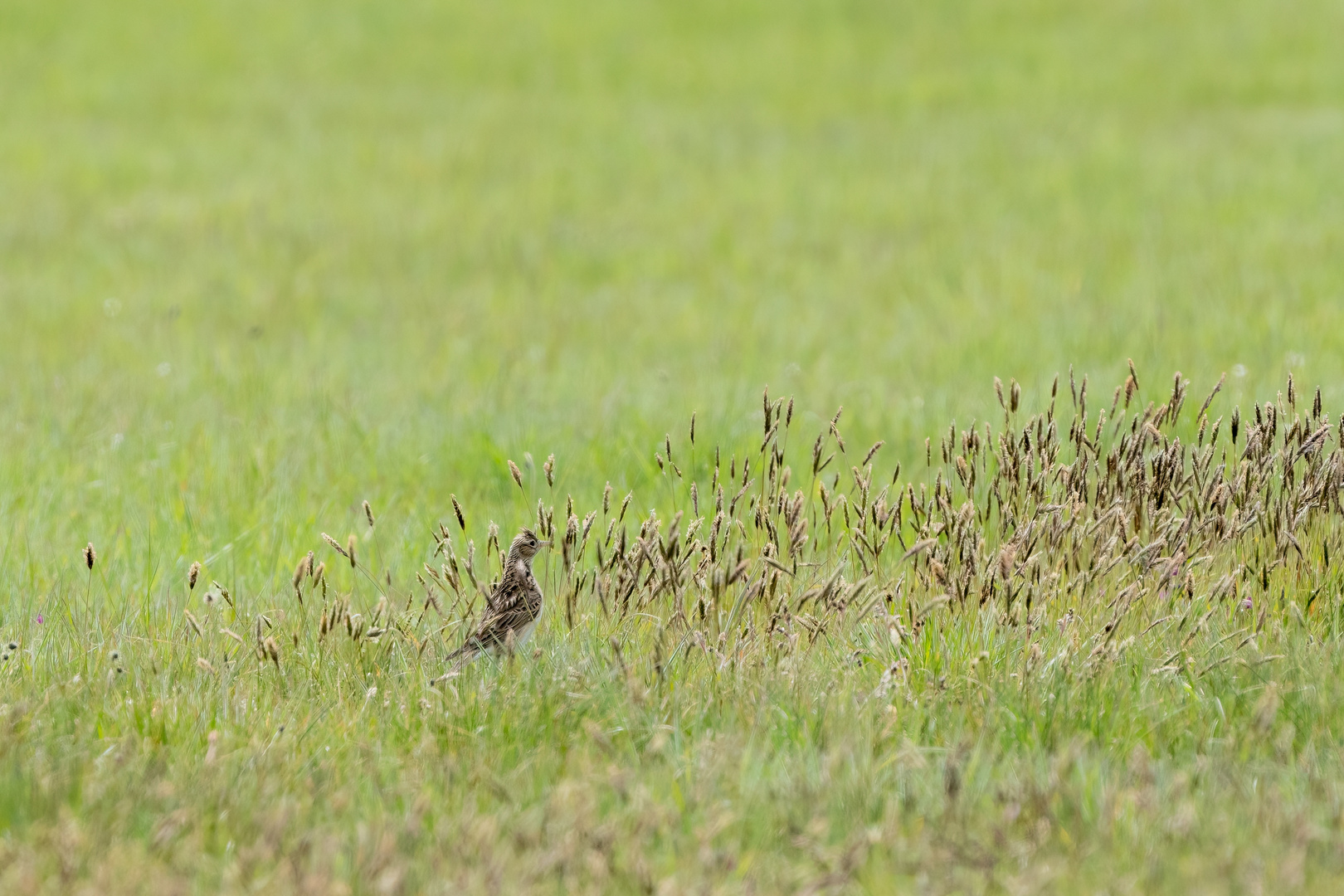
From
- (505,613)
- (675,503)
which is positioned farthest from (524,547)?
(675,503)

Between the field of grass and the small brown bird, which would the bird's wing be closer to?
the small brown bird

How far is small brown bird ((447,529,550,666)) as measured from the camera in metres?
3.92

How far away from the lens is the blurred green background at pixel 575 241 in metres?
6.43

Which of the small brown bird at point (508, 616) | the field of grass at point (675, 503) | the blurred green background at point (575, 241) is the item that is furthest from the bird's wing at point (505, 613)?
the blurred green background at point (575, 241)

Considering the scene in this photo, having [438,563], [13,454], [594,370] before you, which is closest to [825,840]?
[438,563]

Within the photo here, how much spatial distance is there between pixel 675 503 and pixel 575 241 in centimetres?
609

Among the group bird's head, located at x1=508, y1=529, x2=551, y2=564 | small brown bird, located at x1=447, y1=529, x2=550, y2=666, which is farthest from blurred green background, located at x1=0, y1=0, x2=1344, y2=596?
small brown bird, located at x1=447, y1=529, x2=550, y2=666

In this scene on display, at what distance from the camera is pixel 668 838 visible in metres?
2.95

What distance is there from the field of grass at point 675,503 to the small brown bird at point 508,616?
10cm

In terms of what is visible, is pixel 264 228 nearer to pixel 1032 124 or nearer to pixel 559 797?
pixel 1032 124

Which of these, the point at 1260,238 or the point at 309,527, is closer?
the point at 309,527

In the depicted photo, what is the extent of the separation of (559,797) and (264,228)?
9.11 m

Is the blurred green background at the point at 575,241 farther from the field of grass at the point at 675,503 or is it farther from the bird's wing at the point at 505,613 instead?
the bird's wing at the point at 505,613

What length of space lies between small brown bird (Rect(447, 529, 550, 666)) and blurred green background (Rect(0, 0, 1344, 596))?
126 cm
